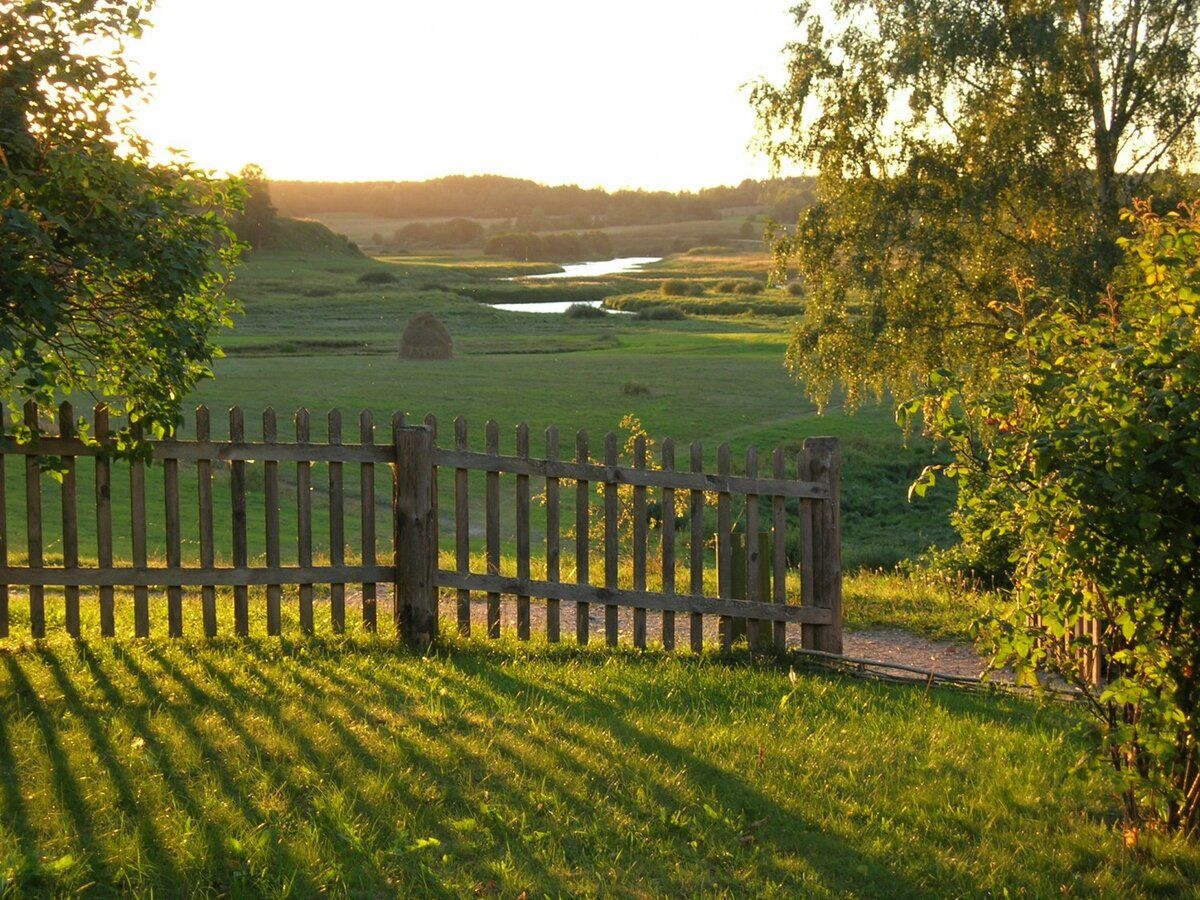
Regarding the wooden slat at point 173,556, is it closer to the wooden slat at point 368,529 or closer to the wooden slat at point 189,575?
the wooden slat at point 189,575

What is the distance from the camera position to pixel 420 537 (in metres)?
8.92

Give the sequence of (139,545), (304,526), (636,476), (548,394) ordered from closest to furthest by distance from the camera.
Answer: (139,545)
(304,526)
(636,476)
(548,394)

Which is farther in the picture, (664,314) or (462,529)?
(664,314)

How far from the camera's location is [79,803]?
5543 millimetres

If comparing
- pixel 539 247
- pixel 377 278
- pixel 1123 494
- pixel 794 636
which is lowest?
pixel 794 636

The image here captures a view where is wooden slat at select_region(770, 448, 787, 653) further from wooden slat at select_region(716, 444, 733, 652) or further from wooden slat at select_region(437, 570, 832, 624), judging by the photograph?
wooden slat at select_region(716, 444, 733, 652)

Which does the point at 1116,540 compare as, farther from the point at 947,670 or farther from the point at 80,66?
the point at 80,66

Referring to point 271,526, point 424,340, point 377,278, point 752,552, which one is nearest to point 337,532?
point 271,526

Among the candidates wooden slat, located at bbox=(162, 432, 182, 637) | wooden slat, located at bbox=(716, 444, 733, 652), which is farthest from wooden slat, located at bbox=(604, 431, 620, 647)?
wooden slat, located at bbox=(162, 432, 182, 637)

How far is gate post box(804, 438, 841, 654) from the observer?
30.3 feet

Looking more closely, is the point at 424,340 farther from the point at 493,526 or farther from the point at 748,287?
the point at 748,287

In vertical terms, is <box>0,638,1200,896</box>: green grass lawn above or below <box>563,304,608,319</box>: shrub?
below

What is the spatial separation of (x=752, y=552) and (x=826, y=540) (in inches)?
22.6

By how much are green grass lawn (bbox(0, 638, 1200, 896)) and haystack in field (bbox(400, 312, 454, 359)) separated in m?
37.9
